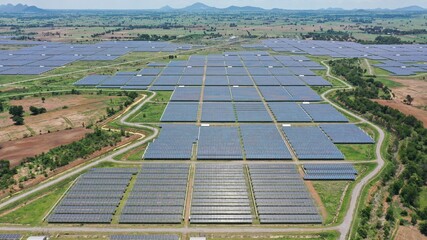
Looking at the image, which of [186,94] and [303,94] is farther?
[303,94]

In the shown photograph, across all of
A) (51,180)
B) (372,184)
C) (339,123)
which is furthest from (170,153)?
(339,123)

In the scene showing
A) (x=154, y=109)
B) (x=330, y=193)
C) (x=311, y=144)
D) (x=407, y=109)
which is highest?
(x=154, y=109)

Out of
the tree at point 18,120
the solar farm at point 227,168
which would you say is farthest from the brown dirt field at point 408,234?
the tree at point 18,120

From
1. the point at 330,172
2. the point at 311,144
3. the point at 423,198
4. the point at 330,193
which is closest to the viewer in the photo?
the point at 423,198

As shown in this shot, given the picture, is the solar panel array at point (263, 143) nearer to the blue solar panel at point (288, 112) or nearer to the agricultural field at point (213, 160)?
the agricultural field at point (213, 160)

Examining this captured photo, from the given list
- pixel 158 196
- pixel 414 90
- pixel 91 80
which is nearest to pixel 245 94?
pixel 91 80

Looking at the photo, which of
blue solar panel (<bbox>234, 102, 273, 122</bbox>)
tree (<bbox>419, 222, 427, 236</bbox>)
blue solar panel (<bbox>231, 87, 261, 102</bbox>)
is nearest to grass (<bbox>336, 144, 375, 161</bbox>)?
blue solar panel (<bbox>234, 102, 273, 122</bbox>)

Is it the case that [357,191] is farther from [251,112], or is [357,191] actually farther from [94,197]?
[94,197]
